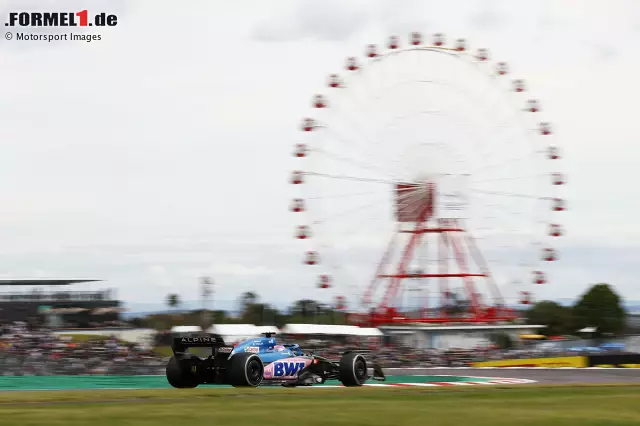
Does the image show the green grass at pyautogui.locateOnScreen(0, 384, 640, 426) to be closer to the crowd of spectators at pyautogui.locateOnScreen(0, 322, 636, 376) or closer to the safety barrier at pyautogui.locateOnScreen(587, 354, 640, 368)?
the crowd of spectators at pyautogui.locateOnScreen(0, 322, 636, 376)

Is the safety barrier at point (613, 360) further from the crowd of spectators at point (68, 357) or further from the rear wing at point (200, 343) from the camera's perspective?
the rear wing at point (200, 343)

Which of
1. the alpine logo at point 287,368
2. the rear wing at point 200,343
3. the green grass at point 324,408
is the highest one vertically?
the rear wing at point 200,343

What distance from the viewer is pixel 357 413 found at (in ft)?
61.3

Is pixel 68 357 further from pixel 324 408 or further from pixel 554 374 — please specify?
pixel 324 408

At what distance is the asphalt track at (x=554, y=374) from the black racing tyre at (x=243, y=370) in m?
13.9

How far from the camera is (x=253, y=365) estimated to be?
27594 millimetres

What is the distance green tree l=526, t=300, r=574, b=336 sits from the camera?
14288cm

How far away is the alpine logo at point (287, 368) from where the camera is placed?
28.5 meters

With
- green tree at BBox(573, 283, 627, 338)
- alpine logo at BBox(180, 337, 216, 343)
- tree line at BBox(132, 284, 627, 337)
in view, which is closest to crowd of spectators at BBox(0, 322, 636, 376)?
alpine logo at BBox(180, 337, 216, 343)

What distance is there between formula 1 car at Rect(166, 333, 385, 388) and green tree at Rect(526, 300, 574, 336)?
378 ft

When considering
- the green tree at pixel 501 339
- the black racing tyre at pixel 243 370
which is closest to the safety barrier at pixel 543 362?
the green tree at pixel 501 339

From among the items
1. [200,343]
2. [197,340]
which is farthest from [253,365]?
[197,340]

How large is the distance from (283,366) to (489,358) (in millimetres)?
28822

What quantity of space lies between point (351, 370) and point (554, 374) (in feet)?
59.3
